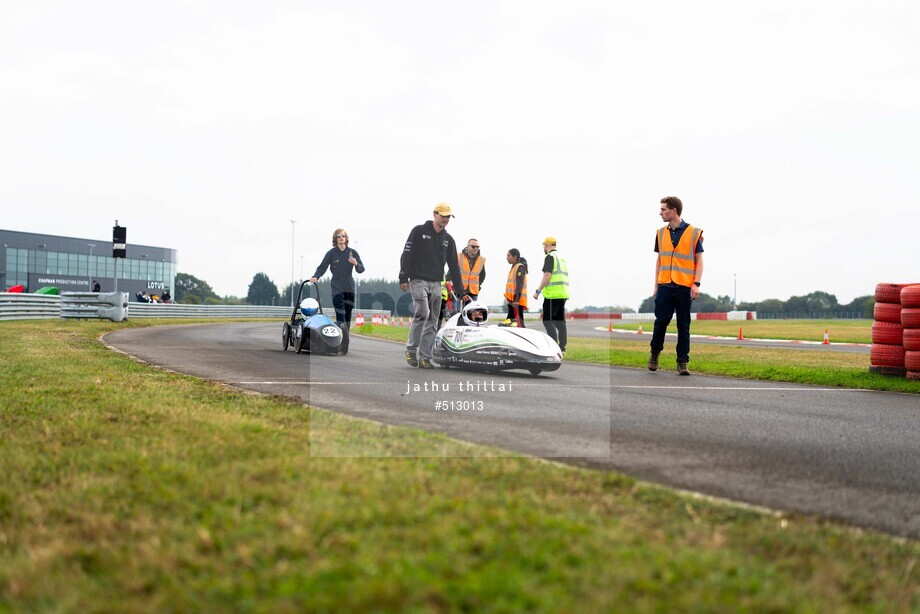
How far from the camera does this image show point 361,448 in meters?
4.48

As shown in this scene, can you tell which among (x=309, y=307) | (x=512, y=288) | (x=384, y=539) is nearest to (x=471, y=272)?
(x=512, y=288)

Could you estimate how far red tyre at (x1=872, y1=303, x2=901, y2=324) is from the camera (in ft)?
34.1

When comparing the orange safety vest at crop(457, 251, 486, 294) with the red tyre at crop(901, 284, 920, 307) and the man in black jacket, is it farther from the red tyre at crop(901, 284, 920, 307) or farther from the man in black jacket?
the red tyre at crop(901, 284, 920, 307)

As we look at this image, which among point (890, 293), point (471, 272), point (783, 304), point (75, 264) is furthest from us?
point (783, 304)

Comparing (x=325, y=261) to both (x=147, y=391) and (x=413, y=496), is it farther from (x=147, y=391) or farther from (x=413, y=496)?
(x=413, y=496)

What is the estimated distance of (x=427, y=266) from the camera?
1052 centimetres

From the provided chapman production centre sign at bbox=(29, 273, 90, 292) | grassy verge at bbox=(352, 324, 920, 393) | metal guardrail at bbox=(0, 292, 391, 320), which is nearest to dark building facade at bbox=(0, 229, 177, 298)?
chapman production centre sign at bbox=(29, 273, 90, 292)

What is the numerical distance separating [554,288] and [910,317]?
562cm

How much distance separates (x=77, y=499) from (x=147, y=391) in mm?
3756

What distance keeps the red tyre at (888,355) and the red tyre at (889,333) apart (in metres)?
0.06

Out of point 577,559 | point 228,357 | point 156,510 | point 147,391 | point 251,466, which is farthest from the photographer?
point 228,357

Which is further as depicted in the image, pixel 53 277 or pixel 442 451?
pixel 53 277

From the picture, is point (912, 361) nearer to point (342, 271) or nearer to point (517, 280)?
point (517, 280)

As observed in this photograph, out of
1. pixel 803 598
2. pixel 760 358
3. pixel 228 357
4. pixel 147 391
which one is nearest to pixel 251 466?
pixel 803 598
